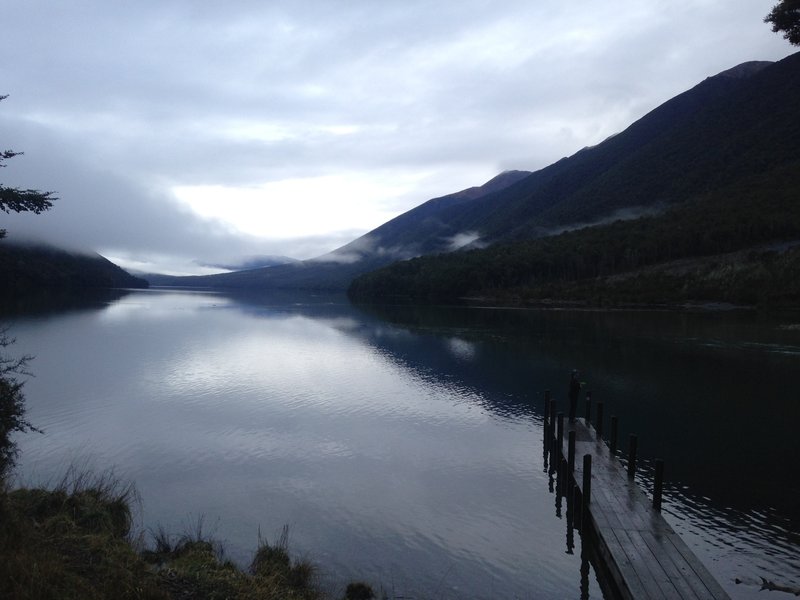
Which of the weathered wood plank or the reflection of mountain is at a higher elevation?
the weathered wood plank

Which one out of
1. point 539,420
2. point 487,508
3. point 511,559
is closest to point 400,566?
point 511,559

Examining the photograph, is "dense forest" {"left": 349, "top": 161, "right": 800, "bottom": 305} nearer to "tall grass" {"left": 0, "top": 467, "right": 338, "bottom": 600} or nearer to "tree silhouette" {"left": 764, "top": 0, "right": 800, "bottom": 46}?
"tree silhouette" {"left": 764, "top": 0, "right": 800, "bottom": 46}

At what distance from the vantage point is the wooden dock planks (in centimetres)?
1183

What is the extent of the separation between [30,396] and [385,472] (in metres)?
25.1

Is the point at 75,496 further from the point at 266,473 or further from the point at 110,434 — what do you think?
the point at 110,434

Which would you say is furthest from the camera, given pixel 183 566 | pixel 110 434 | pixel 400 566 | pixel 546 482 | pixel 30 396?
pixel 30 396

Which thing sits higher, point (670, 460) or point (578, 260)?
point (578, 260)

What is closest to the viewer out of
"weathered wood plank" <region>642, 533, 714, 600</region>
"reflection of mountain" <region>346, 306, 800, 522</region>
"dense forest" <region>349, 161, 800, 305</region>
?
"weathered wood plank" <region>642, 533, 714, 600</region>

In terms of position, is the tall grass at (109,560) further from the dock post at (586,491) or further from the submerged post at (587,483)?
the submerged post at (587,483)

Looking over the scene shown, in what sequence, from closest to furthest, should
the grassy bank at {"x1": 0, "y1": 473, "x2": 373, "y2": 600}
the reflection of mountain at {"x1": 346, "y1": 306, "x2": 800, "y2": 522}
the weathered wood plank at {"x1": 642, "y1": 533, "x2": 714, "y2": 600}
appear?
the grassy bank at {"x1": 0, "y1": 473, "x2": 373, "y2": 600} < the weathered wood plank at {"x1": 642, "y1": 533, "x2": 714, "y2": 600} < the reflection of mountain at {"x1": 346, "y1": 306, "x2": 800, "y2": 522}

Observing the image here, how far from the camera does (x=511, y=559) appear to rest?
15914mm

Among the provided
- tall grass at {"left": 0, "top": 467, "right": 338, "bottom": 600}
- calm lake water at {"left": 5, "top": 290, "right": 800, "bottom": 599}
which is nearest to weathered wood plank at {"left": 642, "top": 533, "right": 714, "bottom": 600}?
calm lake water at {"left": 5, "top": 290, "right": 800, "bottom": 599}

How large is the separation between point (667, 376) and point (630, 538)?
107 ft

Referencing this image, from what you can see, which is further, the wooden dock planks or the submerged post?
the submerged post
